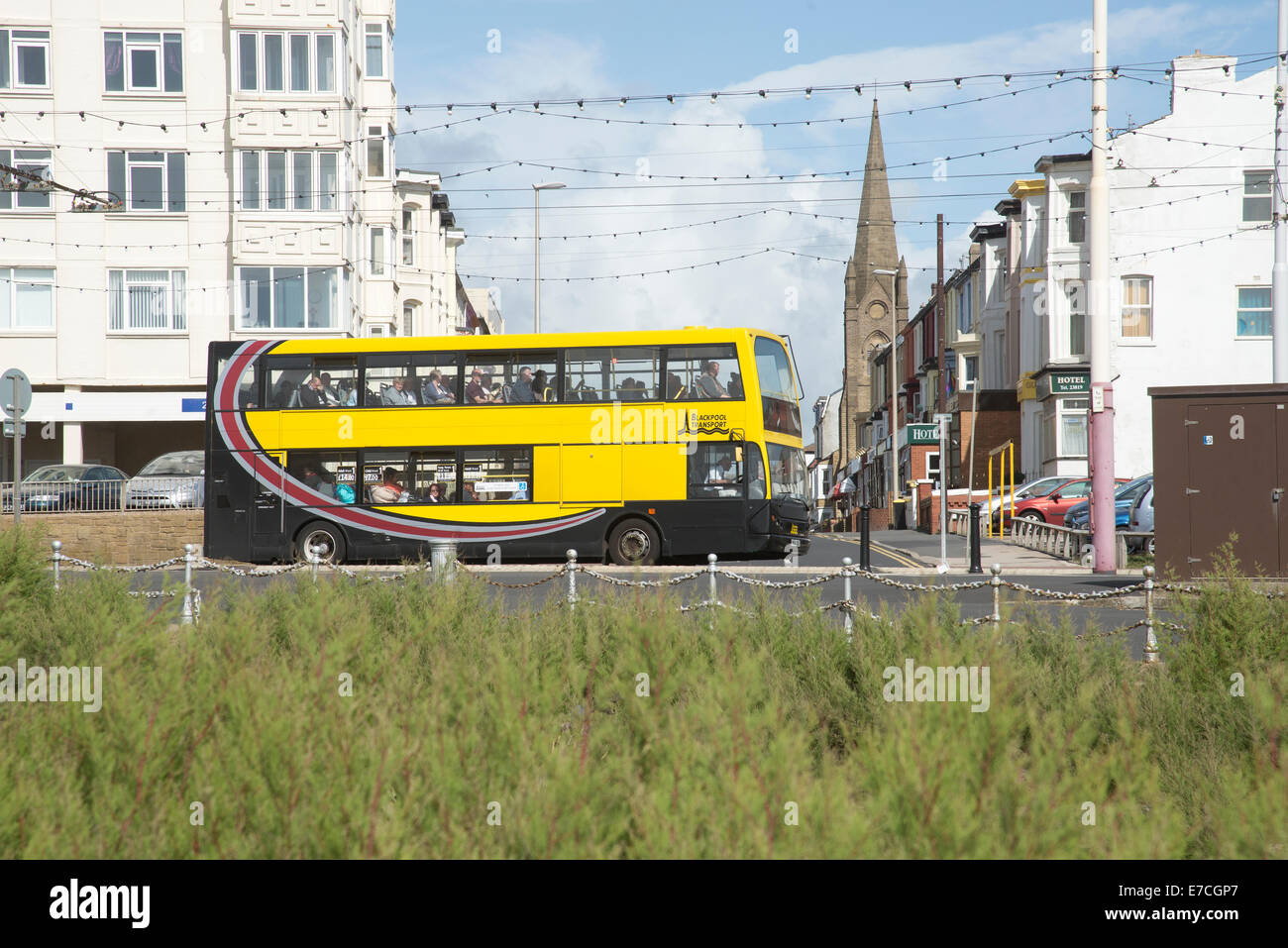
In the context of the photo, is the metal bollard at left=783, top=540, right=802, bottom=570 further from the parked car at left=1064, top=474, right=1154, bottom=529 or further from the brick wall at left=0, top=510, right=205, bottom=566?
the brick wall at left=0, top=510, right=205, bottom=566

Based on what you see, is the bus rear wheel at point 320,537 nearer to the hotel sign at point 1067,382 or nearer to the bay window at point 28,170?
the bay window at point 28,170

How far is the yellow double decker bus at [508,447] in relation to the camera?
73.5 feet

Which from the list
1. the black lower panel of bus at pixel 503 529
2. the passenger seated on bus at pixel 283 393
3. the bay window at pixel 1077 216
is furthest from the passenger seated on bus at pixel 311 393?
the bay window at pixel 1077 216

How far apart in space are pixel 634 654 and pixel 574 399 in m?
15.5

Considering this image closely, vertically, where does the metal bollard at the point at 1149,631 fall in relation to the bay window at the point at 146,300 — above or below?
below

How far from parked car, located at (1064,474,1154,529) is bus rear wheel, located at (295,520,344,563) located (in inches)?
663

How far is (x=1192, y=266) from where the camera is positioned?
42.2 meters

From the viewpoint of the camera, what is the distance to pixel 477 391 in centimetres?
2266

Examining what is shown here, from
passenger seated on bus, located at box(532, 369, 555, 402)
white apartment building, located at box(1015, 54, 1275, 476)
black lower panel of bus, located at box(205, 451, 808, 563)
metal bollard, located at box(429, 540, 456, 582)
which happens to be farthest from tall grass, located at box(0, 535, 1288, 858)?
white apartment building, located at box(1015, 54, 1275, 476)

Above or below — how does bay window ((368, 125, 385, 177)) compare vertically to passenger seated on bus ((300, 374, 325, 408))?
above

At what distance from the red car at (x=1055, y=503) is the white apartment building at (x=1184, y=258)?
559 cm

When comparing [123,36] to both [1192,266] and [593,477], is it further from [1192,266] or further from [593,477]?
[1192,266]

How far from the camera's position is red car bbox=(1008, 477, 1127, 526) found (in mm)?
34938
